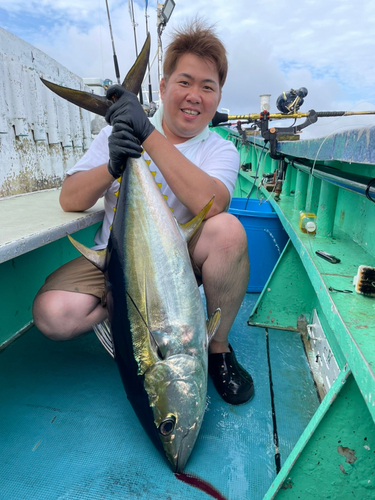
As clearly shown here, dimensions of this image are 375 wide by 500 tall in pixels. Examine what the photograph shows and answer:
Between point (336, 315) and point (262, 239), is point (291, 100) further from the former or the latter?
point (336, 315)

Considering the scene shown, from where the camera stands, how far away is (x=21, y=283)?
7.02 feet

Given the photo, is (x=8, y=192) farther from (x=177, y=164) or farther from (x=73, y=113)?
(x=177, y=164)

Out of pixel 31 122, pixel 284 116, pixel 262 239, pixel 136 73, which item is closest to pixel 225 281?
pixel 136 73

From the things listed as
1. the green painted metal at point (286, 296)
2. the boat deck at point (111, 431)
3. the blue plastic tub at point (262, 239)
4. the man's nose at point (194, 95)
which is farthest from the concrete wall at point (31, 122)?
the green painted metal at point (286, 296)

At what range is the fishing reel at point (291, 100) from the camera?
3.96m

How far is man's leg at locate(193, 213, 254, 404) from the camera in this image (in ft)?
5.06

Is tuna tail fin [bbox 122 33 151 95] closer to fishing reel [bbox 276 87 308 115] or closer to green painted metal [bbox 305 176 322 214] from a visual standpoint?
green painted metal [bbox 305 176 322 214]

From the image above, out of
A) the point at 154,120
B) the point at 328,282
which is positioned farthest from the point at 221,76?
the point at 328,282

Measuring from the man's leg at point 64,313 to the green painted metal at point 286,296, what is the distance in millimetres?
1077

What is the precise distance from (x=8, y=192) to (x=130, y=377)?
5.70 ft

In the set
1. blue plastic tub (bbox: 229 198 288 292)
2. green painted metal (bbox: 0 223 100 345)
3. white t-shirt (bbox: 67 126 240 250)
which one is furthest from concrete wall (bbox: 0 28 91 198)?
blue plastic tub (bbox: 229 198 288 292)

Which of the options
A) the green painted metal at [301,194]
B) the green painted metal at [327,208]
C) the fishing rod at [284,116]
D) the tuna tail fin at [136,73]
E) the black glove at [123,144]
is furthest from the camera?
the fishing rod at [284,116]

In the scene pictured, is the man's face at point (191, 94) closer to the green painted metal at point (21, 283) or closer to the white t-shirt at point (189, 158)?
the white t-shirt at point (189, 158)

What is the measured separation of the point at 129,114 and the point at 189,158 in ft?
1.51
